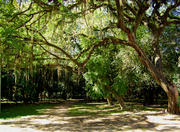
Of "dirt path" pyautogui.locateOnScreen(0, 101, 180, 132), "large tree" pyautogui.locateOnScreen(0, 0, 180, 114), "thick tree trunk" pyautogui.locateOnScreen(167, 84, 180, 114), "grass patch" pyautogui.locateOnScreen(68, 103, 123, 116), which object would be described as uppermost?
"large tree" pyautogui.locateOnScreen(0, 0, 180, 114)

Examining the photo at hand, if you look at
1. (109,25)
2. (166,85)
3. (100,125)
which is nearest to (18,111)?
(100,125)

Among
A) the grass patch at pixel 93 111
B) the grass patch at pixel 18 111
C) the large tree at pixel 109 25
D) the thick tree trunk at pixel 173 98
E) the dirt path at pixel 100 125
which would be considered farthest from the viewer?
the grass patch at pixel 93 111

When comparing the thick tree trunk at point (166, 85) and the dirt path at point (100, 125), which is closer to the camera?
the dirt path at point (100, 125)

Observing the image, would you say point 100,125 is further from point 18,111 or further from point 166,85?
point 18,111

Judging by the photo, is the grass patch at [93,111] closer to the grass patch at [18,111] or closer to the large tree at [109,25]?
the grass patch at [18,111]

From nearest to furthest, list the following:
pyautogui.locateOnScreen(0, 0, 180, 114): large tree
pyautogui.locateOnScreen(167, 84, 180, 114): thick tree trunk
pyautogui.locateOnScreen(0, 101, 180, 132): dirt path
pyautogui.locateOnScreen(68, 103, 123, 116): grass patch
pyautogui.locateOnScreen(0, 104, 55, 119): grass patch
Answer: pyautogui.locateOnScreen(0, 101, 180, 132): dirt path → pyautogui.locateOnScreen(0, 0, 180, 114): large tree → pyautogui.locateOnScreen(167, 84, 180, 114): thick tree trunk → pyautogui.locateOnScreen(0, 104, 55, 119): grass patch → pyautogui.locateOnScreen(68, 103, 123, 116): grass patch

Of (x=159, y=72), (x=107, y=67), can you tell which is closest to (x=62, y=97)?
(x=107, y=67)

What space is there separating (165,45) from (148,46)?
3.32 ft

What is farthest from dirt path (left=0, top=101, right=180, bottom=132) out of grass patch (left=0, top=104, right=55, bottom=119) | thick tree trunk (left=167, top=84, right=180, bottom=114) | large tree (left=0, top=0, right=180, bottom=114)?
grass patch (left=0, top=104, right=55, bottom=119)

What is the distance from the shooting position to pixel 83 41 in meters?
11.4

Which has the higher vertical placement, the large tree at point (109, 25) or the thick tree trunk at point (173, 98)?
the large tree at point (109, 25)

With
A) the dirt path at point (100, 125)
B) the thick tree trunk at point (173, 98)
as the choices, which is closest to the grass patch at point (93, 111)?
the dirt path at point (100, 125)

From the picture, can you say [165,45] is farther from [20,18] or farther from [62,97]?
[62,97]

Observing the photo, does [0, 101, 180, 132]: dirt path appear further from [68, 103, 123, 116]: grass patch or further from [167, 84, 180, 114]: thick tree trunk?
[68, 103, 123, 116]: grass patch
